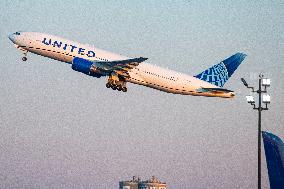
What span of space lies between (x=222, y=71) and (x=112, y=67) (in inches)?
624

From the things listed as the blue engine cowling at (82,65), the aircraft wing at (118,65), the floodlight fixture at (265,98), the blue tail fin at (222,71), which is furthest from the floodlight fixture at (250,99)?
the blue engine cowling at (82,65)

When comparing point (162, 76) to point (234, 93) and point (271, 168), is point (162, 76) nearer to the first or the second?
point (234, 93)

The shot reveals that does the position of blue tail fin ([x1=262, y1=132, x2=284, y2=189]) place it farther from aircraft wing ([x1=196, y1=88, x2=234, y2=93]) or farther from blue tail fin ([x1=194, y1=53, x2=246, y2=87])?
blue tail fin ([x1=194, y1=53, x2=246, y2=87])

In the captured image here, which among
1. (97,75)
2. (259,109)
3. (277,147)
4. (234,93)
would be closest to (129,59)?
(97,75)

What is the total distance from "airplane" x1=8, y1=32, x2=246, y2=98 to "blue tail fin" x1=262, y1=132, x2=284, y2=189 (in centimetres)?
3252

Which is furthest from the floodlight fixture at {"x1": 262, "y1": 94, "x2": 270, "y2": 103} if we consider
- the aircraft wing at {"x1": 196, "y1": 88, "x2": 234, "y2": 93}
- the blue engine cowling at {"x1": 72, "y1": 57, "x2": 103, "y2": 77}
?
the blue engine cowling at {"x1": 72, "y1": 57, "x2": 103, "y2": 77}

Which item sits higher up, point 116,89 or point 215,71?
point 215,71

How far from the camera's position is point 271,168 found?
2686 cm

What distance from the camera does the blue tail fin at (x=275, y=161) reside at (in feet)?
87.3

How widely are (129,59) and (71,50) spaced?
734 cm

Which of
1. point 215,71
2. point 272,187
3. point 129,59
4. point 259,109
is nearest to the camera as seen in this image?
point 272,187

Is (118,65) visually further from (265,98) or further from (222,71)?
(265,98)

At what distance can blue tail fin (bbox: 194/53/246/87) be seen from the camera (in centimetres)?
6600

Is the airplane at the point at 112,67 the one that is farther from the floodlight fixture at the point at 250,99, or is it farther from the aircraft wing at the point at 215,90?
the floodlight fixture at the point at 250,99
